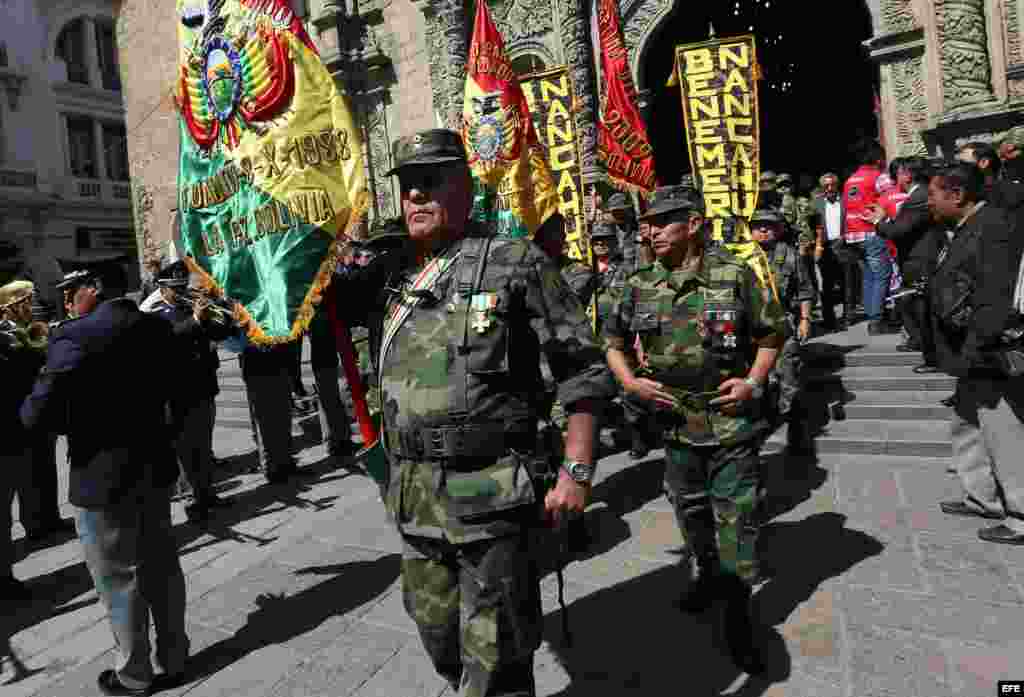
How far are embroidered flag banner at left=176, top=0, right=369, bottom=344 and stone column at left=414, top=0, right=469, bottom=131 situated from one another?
31.5 ft

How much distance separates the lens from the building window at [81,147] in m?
27.4

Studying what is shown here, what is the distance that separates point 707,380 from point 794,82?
52.6 ft

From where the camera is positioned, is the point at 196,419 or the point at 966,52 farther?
the point at 966,52

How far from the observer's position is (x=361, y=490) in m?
6.13

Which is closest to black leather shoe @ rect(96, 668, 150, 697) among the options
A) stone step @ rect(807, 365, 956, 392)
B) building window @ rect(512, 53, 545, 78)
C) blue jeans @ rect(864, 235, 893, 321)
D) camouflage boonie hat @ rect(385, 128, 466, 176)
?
camouflage boonie hat @ rect(385, 128, 466, 176)

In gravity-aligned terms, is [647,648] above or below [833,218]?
below

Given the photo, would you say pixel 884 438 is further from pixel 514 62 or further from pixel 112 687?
pixel 514 62

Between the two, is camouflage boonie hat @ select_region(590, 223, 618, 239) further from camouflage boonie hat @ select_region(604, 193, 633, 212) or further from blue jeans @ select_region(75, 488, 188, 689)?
blue jeans @ select_region(75, 488, 188, 689)

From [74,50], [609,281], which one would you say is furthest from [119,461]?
[74,50]

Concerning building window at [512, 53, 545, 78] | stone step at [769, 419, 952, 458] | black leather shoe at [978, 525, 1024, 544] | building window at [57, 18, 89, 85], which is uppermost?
building window at [57, 18, 89, 85]

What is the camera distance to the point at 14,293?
5.06 meters

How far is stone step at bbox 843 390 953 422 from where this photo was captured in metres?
5.98

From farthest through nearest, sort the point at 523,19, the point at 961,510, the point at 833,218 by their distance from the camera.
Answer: the point at 523,19 → the point at 833,218 → the point at 961,510

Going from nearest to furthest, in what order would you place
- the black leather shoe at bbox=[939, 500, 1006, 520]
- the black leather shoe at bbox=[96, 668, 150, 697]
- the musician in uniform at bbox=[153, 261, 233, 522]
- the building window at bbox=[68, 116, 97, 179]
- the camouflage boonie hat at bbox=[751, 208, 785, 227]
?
the black leather shoe at bbox=[96, 668, 150, 697] < the black leather shoe at bbox=[939, 500, 1006, 520] < the musician in uniform at bbox=[153, 261, 233, 522] < the camouflage boonie hat at bbox=[751, 208, 785, 227] < the building window at bbox=[68, 116, 97, 179]
